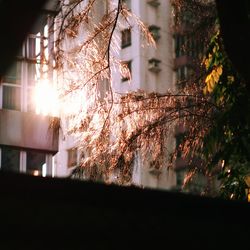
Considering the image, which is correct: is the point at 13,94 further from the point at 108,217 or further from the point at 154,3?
the point at 108,217

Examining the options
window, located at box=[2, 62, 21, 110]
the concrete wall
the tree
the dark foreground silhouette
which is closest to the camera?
the dark foreground silhouette

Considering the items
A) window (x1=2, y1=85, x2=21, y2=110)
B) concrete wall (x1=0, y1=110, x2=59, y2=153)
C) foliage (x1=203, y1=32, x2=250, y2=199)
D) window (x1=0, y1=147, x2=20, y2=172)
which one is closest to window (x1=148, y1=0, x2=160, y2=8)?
window (x1=2, y1=85, x2=21, y2=110)

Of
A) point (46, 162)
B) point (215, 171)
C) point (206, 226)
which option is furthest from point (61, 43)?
point (46, 162)

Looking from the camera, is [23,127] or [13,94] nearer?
[23,127]

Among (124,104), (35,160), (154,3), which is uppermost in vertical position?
(154,3)

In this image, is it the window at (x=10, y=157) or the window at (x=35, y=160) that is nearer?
the window at (x=10, y=157)

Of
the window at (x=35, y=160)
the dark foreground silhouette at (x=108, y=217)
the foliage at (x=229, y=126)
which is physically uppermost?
the window at (x=35, y=160)

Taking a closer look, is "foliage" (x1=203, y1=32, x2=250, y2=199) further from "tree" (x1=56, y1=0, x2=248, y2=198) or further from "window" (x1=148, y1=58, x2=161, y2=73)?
"window" (x1=148, y1=58, x2=161, y2=73)

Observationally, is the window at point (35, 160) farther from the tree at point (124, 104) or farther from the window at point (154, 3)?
the window at point (154, 3)

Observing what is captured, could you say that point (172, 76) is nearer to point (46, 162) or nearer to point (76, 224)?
point (46, 162)

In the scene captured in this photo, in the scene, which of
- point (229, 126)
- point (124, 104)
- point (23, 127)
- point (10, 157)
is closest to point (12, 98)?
point (23, 127)

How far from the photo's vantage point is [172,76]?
4184 cm

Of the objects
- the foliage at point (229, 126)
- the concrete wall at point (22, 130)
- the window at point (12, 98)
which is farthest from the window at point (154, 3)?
the foliage at point (229, 126)

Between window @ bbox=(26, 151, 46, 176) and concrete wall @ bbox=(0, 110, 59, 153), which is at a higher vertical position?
concrete wall @ bbox=(0, 110, 59, 153)
